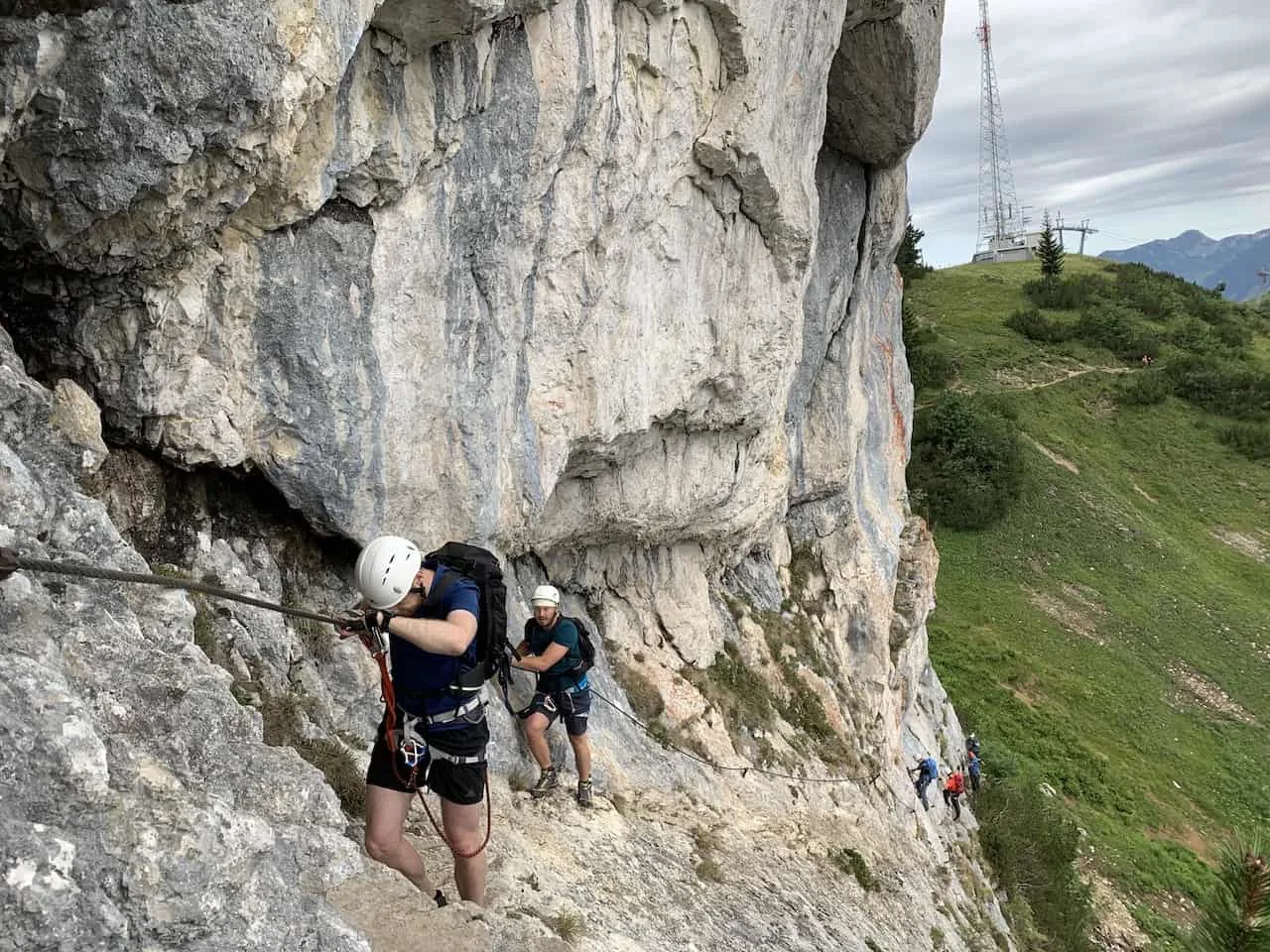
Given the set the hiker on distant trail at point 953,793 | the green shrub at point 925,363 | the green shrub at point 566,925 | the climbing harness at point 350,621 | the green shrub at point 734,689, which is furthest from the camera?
the green shrub at point 925,363

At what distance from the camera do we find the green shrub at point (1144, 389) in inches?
2450

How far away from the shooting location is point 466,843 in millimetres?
6625

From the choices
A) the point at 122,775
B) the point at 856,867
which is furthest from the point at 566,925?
the point at 856,867

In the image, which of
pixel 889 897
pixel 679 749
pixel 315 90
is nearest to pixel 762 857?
pixel 679 749

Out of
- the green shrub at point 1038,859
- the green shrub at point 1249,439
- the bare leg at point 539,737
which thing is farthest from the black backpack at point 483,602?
the green shrub at point 1249,439

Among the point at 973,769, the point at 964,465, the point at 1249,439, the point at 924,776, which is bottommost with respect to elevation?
the point at 973,769

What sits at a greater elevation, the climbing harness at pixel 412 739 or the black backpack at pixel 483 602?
the black backpack at pixel 483 602

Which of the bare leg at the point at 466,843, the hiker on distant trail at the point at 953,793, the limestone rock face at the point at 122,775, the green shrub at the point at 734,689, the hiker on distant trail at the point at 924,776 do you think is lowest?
the hiker on distant trail at the point at 953,793

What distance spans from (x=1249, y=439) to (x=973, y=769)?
43123 mm

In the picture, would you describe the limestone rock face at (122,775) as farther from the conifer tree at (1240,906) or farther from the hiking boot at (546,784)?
the conifer tree at (1240,906)

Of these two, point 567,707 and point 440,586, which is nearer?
point 440,586

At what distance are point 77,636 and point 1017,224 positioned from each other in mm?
100453

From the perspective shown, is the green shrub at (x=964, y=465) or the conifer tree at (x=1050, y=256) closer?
the green shrub at (x=964, y=465)

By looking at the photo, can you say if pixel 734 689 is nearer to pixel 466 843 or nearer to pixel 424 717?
pixel 466 843
